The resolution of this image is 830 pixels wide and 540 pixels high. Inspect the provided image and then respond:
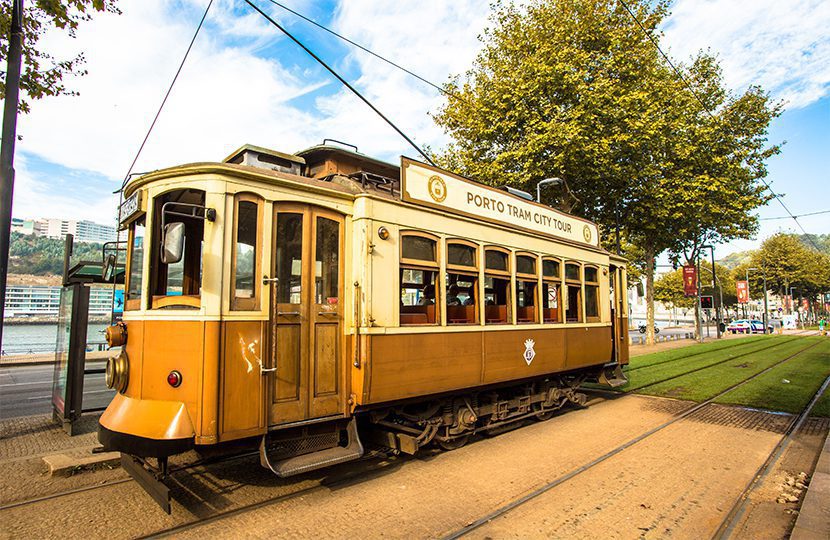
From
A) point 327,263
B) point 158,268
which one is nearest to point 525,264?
point 327,263

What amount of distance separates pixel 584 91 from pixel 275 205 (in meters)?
13.3

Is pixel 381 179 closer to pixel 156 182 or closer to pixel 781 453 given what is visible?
pixel 156 182

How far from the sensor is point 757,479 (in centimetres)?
570

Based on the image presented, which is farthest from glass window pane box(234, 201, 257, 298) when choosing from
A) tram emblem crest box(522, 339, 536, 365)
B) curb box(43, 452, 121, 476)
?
tram emblem crest box(522, 339, 536, 365)

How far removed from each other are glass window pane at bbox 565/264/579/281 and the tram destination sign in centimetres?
55

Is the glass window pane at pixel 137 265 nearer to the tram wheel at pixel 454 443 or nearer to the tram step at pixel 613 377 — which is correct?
the tram wheel at pixel 454 443

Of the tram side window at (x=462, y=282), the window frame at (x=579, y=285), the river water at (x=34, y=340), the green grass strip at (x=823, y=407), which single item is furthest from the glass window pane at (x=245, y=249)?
the green grass strip at (x=823, y=407)

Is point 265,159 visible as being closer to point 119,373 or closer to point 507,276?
point 119,373

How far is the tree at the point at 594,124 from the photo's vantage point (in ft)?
50.3

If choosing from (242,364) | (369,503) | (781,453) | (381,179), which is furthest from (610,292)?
(242,364)

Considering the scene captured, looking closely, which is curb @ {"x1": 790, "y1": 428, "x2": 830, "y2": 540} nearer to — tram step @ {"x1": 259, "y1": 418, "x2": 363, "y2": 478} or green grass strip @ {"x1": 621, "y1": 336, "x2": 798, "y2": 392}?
tram step @ {"x1": 259, "y1": 418, "x2": 363, "y2": 478}

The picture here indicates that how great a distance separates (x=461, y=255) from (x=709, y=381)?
34.4 feet

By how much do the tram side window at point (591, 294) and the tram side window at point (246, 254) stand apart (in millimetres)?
7084

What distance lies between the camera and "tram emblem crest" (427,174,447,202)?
21.0 feet
